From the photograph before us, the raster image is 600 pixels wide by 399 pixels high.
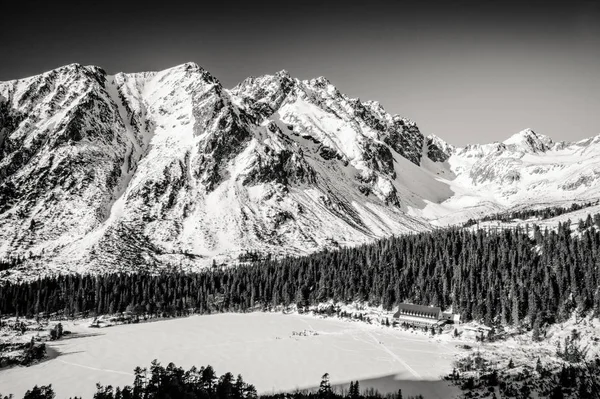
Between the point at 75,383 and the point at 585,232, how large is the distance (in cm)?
15748

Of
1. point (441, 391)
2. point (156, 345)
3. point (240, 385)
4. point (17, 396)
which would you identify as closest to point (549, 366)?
point (441, 391)

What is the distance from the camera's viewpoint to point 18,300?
14762cm

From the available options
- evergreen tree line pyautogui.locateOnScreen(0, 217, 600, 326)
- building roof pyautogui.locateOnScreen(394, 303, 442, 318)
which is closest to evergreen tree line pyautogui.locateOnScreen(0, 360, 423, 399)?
building roof pyautogui.locateOnScreen(394, 303, 442, 318)

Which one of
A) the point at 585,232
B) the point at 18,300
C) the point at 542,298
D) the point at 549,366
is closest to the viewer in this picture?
the point at 549,366

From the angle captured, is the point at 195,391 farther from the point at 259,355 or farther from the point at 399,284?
the point at 399,284

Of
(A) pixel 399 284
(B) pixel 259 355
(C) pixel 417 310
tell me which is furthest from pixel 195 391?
(A) pixel 399 284

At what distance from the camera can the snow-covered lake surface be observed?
278 feet

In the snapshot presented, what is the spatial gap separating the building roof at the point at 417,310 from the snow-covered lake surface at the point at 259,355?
10743mm

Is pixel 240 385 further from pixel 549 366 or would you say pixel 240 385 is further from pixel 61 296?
pixel 61 296

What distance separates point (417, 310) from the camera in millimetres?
132250

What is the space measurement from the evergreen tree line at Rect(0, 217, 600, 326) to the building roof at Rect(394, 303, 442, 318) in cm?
693

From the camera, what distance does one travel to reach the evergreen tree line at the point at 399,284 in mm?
123562

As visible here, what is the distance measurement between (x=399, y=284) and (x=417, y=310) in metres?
19.3

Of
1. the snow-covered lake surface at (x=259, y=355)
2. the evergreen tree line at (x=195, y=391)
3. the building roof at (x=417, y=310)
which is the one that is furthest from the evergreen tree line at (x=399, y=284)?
the evergreen tree line at (x=195, y=391)
